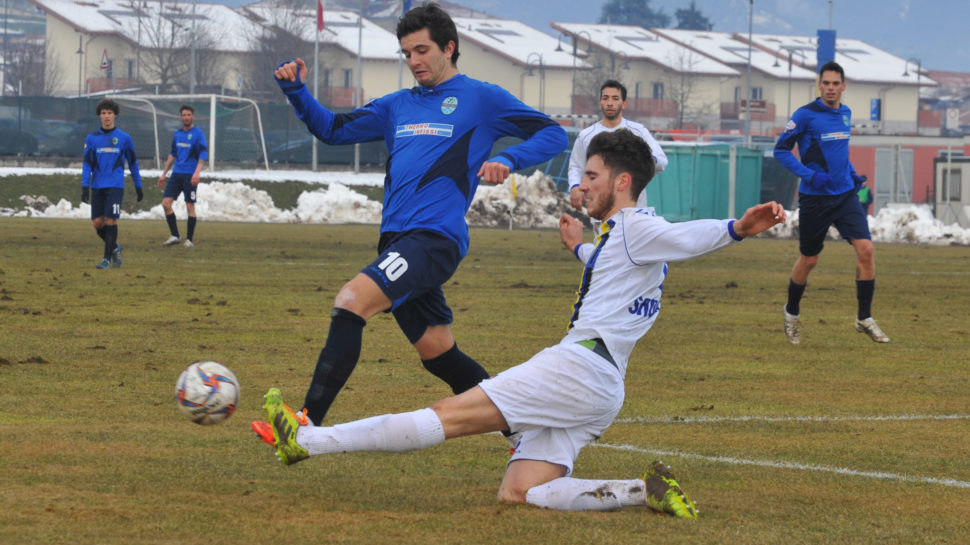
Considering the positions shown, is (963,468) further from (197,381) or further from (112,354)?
(112,354)

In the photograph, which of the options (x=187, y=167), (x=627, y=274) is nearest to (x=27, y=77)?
(x=187, y=167)

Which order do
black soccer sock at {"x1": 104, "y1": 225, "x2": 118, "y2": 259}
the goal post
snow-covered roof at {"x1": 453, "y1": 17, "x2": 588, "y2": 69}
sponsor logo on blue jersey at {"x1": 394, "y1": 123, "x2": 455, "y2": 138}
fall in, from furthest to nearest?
snow-covered roof at {"x1": 453, "y1": 17, "x2": 588, "y2": 69} → the goal post → black soccer sock at {"x1": 104, "y1": 225, "x2": 118, "y2": 259} → sponsor logo on blue jersey at {"x1": 394, "y1": 123, "x2": 455, "y2": 138}

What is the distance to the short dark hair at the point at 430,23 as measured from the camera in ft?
21.9

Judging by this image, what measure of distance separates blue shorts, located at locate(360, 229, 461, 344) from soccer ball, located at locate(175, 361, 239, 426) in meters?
0.76

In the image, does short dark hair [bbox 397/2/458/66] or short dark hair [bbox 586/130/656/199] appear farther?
short dark hair [bbox 397/2/458/66]

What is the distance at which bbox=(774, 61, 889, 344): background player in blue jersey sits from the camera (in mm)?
12203

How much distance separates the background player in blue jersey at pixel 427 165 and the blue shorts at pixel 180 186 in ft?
55.6

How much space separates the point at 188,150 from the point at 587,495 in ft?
→ 62.6

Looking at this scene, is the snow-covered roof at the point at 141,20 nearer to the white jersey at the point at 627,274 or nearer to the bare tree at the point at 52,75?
the bare tree at the point at 52,75

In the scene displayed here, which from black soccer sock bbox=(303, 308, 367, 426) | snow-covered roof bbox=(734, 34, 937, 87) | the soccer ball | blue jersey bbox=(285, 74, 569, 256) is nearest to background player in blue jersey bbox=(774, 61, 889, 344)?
blue jersey bbox=(285, 74, 569, 256)

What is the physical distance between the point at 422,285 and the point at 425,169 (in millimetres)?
606

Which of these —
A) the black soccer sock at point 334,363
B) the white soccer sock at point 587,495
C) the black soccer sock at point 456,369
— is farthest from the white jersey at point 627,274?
the black soccer sock at point 456,369

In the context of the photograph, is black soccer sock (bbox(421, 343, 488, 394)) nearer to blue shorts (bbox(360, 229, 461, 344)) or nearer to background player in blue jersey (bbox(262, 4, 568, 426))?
background player in blue jersey (bbox(262, 4, 568, 426))

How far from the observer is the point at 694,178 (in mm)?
39219
